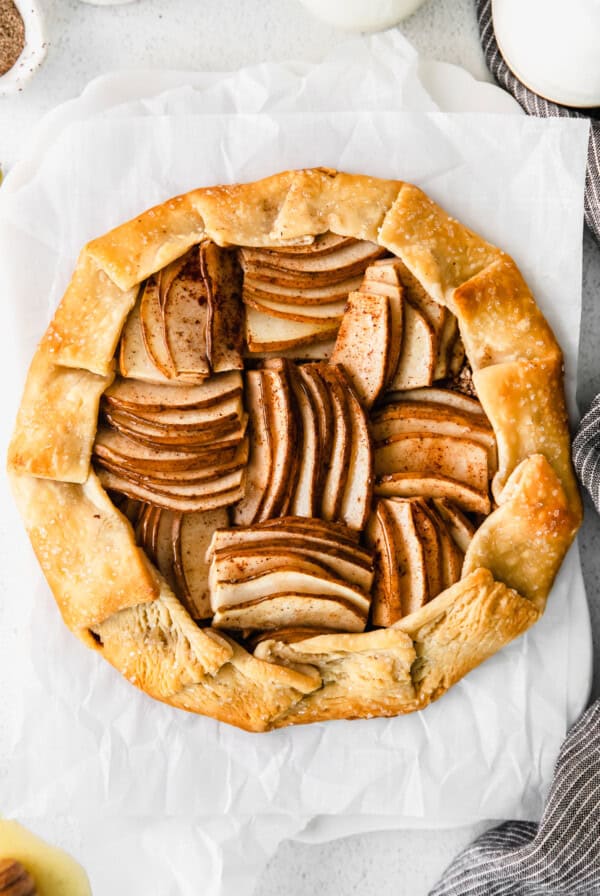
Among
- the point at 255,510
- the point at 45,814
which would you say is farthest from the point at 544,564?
the point at 45,814

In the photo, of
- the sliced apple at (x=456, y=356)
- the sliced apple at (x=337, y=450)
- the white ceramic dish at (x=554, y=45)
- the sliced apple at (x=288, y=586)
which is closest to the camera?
the white ceramic dish at (x=554, y=45)

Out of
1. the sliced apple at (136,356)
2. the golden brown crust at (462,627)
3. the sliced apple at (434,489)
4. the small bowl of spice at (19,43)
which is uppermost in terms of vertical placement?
the small bowl of spice at (19,43)

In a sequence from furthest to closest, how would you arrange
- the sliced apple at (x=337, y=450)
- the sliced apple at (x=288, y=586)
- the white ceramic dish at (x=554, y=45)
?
the sliced apple at (x=337, y=450)
the sliced apple at (x=288, y=586)
the white ceramic dish at (x=554, y=45)

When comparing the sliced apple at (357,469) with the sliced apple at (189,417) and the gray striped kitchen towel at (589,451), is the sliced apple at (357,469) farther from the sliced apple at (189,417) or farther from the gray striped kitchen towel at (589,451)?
the gray striped kitchen towel at (589,451)

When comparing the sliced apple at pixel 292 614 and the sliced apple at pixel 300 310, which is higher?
the sliced apple at pixel 300 310

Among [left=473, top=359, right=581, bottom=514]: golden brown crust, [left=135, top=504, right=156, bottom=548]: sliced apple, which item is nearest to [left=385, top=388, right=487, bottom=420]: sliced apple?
[left=473, top=359, right=581, bottom=514]: golden brown crust

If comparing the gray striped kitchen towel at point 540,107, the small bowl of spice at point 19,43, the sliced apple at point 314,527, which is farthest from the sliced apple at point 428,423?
the small bowl of spice at point 19,43

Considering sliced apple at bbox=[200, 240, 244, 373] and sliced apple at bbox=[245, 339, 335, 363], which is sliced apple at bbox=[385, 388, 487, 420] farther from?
sliced apple at bbox=[200, 240, 244, 373]
